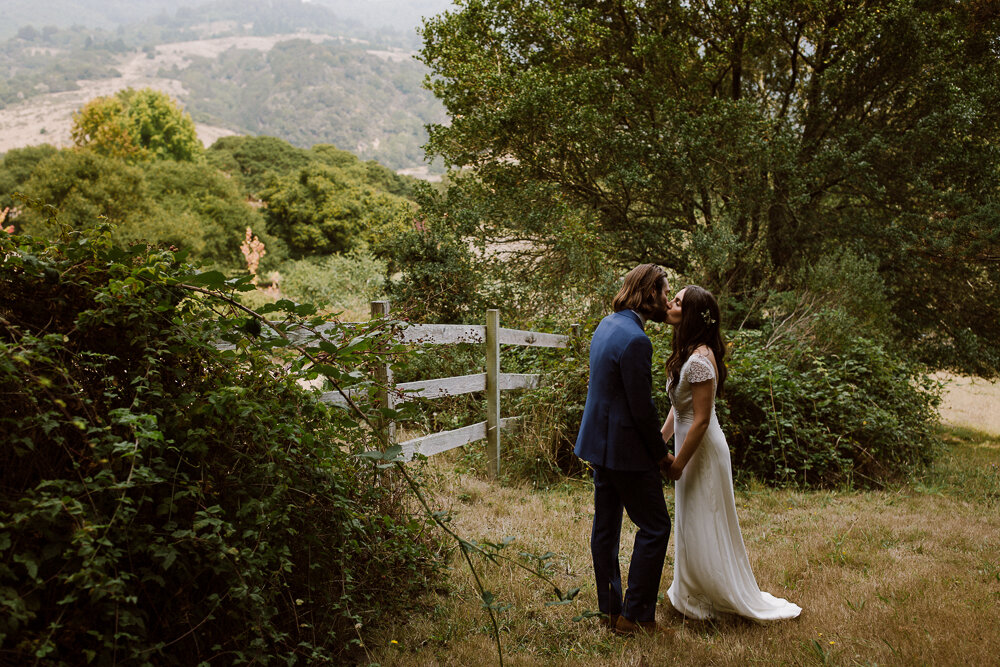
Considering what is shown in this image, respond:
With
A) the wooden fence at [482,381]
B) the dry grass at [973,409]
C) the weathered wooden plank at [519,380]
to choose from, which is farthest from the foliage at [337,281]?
the dry grass at [973,409]

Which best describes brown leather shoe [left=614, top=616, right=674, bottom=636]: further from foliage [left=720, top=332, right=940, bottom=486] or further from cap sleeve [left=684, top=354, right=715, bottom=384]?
foliage [left=720, top=332, right=940, bottom=486]

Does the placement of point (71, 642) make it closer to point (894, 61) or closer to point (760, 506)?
point (760, 506)

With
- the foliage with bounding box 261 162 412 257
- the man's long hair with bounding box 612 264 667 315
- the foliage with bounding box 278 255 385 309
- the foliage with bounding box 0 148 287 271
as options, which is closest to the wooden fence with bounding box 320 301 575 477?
the man's long hair with bounding box 612 264 667 315

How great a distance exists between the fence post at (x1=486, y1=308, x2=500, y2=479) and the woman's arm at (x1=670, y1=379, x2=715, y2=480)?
3.14 m

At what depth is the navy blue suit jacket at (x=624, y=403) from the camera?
3129 mm

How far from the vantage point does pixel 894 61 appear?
10867 mm

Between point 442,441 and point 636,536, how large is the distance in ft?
8.02

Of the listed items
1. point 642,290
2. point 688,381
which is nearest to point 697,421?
point 688,381

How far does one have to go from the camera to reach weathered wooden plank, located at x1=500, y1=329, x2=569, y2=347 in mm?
6551

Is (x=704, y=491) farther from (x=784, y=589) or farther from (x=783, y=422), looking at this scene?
(x=783, y=422)

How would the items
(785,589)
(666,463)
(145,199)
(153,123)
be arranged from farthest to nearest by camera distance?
(153,123) → (145,199) → (785,589) → (666,463)

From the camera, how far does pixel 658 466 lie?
3279 millimetres

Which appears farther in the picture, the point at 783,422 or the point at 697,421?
the point at 783,422

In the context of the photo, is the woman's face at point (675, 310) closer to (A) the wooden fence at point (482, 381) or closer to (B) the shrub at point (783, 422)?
(A) the wooden fence at point (482, 381)
